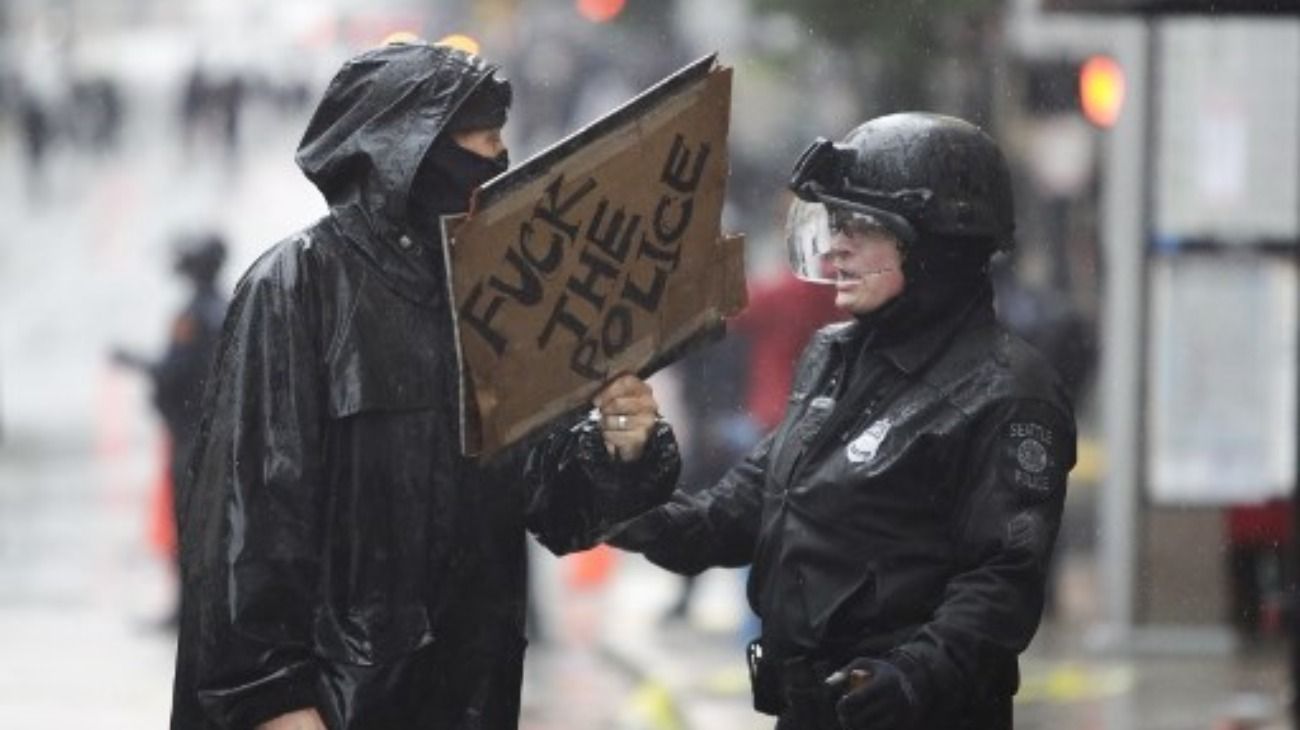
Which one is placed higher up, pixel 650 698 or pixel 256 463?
pixel 256 463

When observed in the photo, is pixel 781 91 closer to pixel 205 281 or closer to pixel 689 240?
pixel 205 281

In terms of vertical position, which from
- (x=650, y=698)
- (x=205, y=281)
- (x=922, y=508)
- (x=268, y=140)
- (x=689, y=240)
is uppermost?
(x=689, y=240)

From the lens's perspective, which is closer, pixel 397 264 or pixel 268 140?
pixel 397 264

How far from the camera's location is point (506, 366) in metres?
5.27

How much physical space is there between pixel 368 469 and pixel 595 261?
0.52m

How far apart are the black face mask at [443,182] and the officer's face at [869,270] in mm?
657

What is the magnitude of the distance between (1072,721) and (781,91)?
22.7m

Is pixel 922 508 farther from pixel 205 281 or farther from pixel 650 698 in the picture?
pixel 205 281

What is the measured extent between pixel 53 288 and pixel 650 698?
26073 millimetres

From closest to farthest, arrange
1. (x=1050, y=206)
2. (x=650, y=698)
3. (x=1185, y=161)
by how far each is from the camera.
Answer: (x=650, y=698) < (x=1185, y=161) < (x=1050, y=206)

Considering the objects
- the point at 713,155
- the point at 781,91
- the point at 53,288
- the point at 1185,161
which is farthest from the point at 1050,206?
the point at 713,155

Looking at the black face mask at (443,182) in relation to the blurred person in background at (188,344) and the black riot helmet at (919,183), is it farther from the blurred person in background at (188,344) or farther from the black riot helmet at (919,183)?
the blurred person in background at (188,344)

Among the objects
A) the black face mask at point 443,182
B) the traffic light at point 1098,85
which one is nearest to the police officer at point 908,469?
the black face mask at point 443,182

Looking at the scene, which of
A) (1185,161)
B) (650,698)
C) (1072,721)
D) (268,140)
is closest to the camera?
(1072,721)
